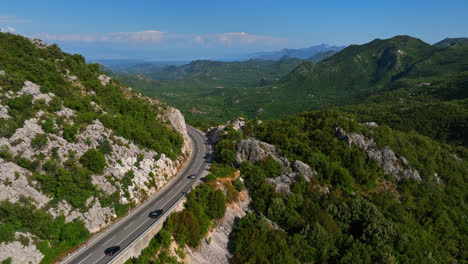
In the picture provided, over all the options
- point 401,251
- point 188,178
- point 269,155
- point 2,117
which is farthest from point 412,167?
point 2,117

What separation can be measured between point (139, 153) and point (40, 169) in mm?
19697

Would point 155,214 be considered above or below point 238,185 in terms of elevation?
above

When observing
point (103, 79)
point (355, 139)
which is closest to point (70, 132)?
point (103, 79)

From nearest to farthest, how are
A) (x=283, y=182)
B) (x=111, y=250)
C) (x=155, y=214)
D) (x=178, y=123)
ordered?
(x=111, y=250)
(x=155, y=214)
(x=283, y=182)
(x=178, y=123)

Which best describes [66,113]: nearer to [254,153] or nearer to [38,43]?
[38,43]

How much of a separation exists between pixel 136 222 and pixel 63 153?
19.8 metres

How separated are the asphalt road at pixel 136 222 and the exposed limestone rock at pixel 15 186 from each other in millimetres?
11047

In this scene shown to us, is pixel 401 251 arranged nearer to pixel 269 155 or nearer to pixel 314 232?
pixel 314 232

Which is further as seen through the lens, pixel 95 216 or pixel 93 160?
pixel 93 160

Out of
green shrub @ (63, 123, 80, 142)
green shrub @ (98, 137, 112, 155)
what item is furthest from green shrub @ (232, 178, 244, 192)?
green shrub @ (63, 123, 80, 142)

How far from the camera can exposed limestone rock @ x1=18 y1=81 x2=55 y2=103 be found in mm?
52369

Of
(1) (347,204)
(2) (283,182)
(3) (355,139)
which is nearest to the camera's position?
(1) (347,204)

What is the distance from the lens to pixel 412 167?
78.3 meters

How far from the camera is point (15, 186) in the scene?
120 feet
